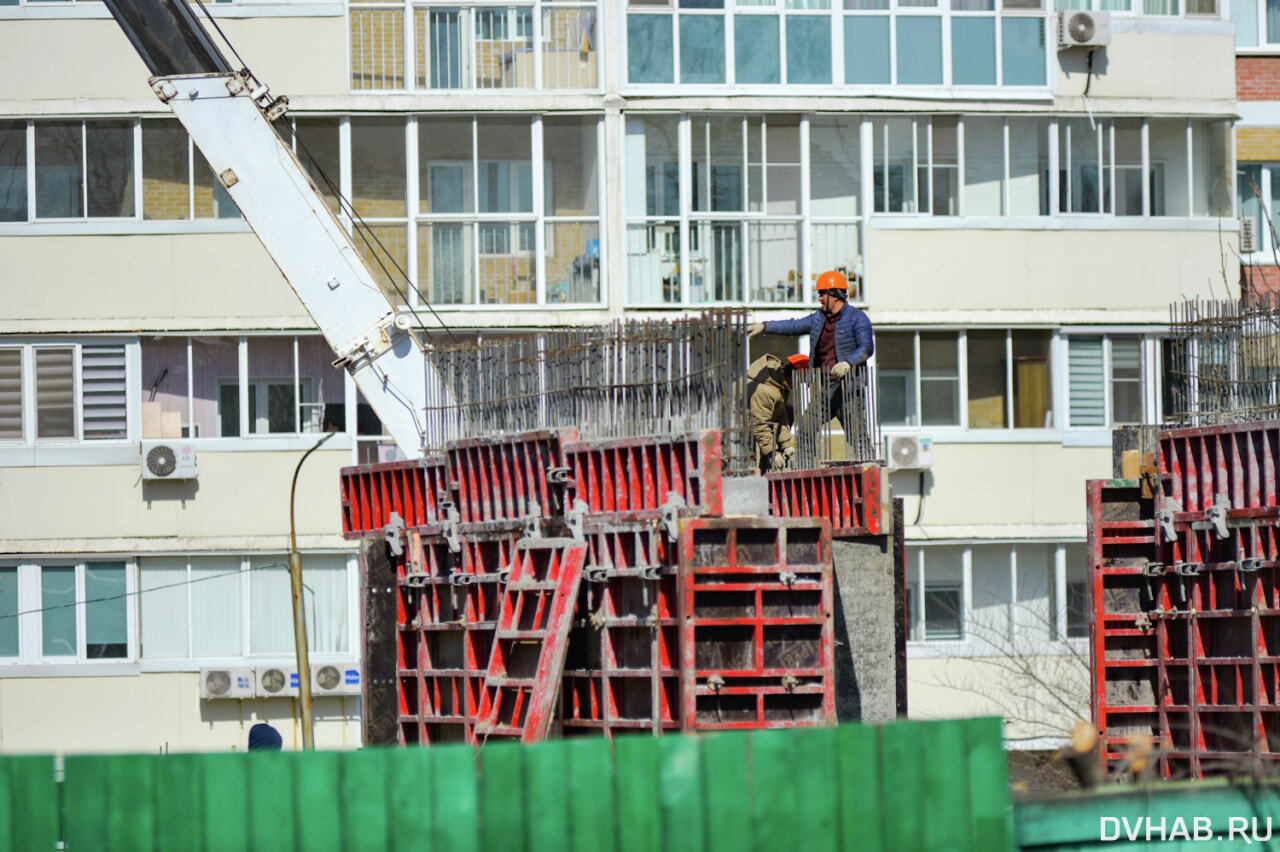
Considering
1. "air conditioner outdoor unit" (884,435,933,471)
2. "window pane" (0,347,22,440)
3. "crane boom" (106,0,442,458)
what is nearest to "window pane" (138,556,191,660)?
"window pane" (0,347,22,440)

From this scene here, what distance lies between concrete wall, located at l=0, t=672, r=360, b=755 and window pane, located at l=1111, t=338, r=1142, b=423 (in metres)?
12.6

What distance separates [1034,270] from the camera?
92.9ft

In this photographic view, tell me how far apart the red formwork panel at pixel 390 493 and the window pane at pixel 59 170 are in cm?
1076

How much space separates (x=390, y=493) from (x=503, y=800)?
30.5 ft

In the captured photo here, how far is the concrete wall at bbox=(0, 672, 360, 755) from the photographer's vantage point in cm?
2692

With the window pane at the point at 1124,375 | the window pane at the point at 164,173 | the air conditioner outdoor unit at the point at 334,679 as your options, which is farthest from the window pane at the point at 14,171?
the window pane at the point at 1124,375

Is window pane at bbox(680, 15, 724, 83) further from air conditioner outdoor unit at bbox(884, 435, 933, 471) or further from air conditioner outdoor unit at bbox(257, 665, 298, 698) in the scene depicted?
air conditioner outdoor unit at bbox(257, 665, 298, 698)

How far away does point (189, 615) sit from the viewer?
27.5 meters

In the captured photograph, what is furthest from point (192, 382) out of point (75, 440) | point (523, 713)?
point (523, 713)

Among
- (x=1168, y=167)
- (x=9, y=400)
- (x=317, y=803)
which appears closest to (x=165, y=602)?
(x=9, y=400)

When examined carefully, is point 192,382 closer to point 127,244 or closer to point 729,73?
point 127,244

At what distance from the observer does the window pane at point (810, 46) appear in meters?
27.8

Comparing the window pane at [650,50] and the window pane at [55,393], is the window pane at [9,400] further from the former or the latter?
the window pane at [650,50]

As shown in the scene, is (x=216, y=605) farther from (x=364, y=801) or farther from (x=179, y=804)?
(x=364, y=801)
